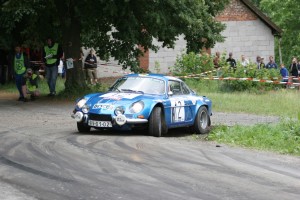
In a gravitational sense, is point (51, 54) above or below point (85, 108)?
above

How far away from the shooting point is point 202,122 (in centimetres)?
1648

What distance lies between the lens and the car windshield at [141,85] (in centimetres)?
1559

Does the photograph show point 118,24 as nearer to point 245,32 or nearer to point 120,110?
point 120,110

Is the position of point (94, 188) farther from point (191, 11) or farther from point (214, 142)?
point (191, 11)

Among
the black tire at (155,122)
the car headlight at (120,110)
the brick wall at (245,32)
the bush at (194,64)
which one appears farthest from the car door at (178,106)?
the brick wall at (245,32)

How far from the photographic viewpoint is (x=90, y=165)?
34.1 ft

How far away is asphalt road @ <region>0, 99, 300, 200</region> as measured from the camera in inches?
336

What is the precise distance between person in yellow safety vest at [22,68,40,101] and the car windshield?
26.4ft

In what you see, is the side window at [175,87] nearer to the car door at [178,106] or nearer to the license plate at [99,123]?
the car door at [178,106]

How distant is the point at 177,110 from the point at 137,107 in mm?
1391

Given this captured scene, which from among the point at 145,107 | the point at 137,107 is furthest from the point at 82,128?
the point at 145,107

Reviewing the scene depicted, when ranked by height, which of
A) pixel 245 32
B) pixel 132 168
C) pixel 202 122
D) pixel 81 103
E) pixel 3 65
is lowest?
pixel 132 168

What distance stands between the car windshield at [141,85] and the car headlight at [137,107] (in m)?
1.02

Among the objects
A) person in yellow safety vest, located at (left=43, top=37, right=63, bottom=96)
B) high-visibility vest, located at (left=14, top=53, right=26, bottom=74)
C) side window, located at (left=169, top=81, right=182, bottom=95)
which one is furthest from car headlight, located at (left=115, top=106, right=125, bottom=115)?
person in yellow safety vest, located at (left=43, top=37, right=63, bottom=96)
